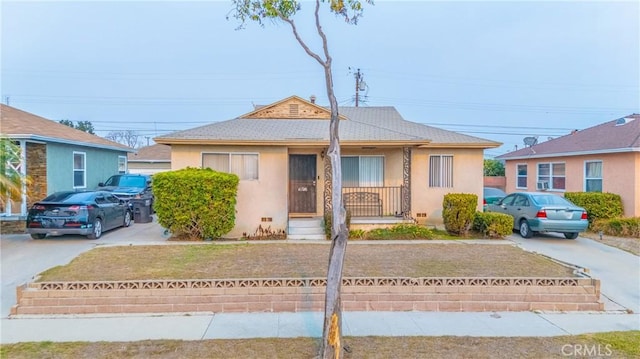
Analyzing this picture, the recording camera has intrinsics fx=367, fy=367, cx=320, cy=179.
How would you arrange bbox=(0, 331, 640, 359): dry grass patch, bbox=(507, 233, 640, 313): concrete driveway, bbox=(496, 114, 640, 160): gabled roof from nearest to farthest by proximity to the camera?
1. bbox=(0, 331, 640, 359): dry grass patch
2. bbox=(507, 233, 640, 313): concrete driveway
3. bbox=(496, 114, 640, 160): gabled roof

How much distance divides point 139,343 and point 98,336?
0.69 m

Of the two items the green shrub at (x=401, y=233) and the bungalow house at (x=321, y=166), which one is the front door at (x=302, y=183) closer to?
the bungalow house at (x=321, y=166)

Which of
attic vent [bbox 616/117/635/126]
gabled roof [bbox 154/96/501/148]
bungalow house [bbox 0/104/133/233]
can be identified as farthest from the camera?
attic vent [bbox 616/117/635/126]

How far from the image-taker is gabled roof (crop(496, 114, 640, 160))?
47.0ft

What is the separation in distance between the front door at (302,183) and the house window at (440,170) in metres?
4.17

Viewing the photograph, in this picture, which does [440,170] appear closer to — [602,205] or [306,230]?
[306,230]

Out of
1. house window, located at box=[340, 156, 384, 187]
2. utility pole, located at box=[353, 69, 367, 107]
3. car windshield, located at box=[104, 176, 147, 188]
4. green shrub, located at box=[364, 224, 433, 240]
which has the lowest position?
green shrub, located at box=[364, 224, 433, 240]

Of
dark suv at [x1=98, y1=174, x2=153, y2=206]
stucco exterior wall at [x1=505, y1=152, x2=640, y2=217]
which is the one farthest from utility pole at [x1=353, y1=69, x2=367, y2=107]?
dark suv at [x1=98, y1=174, x2=153, y2=206]

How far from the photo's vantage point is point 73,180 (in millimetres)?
14625

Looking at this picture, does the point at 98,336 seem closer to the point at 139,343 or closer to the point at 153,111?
the point at 139,343

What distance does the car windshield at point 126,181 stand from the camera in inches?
657

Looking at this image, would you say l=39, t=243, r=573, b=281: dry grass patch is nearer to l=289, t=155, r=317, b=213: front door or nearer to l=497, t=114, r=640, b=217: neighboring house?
l=289, t=155, r=317, b=213: front door

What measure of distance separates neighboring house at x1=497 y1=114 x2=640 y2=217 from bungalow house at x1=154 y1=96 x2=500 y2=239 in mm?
5841

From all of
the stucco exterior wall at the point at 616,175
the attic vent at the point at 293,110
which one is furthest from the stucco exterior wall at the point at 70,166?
the stucco exterior wall at the point at 616,175
